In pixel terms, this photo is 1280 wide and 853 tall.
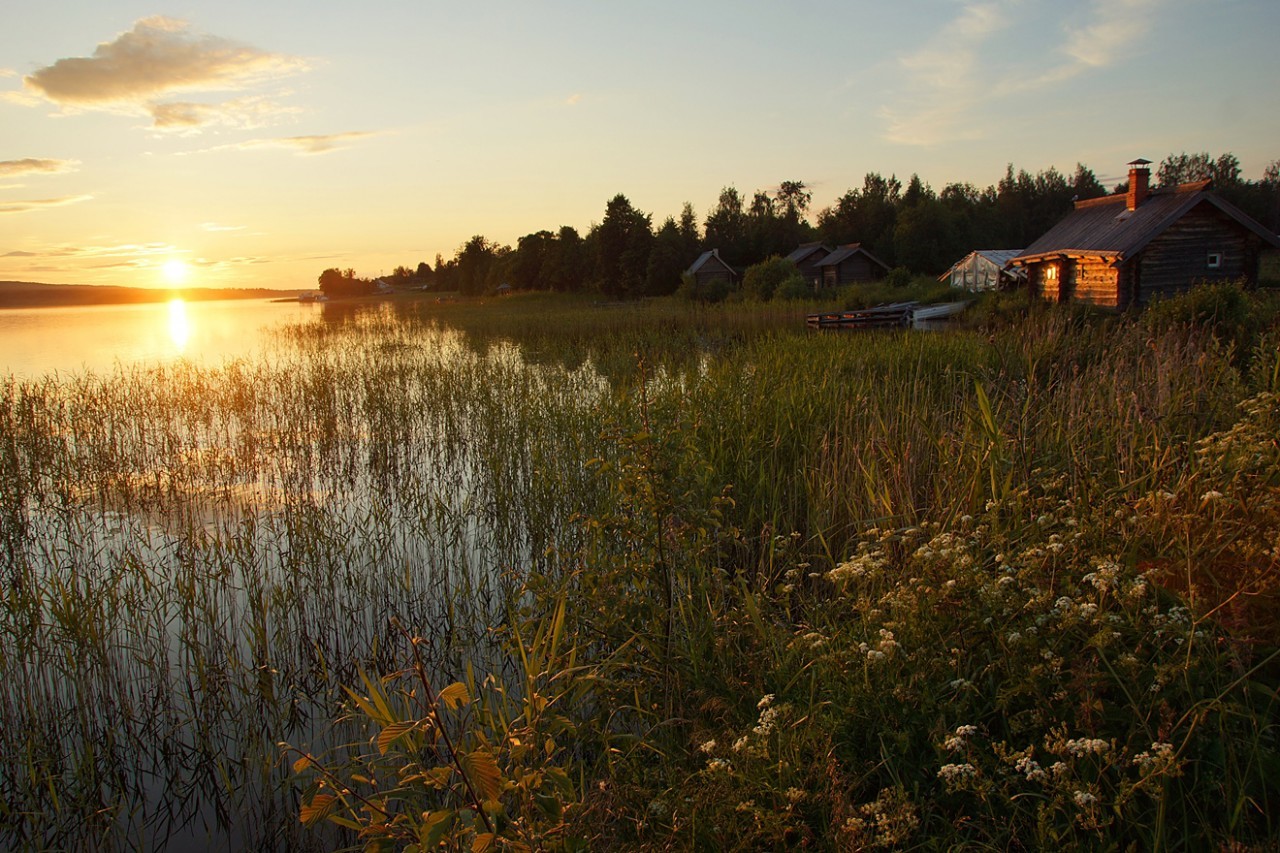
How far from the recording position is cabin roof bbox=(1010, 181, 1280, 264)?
77.3 feet

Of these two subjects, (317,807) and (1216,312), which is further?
(1216,312)

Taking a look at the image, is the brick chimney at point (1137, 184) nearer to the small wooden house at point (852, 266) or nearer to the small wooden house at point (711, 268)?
the small wooden house at point (852, 266)

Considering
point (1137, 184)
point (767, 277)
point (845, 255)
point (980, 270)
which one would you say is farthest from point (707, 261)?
point (1137, 184)

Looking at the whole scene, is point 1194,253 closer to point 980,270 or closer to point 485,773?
point 980,270

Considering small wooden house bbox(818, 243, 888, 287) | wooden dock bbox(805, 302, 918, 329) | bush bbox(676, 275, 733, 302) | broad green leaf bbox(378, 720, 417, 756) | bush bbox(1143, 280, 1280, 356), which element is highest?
small wooden house bbox(818, 243, 888, 287)

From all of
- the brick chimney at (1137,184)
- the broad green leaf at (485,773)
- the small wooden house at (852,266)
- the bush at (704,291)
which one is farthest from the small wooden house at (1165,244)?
the broad green leaf at (485,773)

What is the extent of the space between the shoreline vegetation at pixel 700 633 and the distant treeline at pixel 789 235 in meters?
48.2

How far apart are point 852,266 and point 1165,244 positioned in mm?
29004

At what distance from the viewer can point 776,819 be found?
6.95 feet

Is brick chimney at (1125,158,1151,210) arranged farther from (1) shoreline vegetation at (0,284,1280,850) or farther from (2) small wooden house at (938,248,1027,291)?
(1) shoreline vegetation at (0,284,1280,850)

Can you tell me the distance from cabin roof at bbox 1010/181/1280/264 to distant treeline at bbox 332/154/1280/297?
101ft

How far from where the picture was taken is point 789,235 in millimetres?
65375

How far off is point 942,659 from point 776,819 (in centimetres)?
92

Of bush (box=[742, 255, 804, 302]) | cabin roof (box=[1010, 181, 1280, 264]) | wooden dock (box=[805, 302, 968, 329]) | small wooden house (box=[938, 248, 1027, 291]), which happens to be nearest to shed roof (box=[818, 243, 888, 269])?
small wooden house (box=[938, 248, 1027, 291])
